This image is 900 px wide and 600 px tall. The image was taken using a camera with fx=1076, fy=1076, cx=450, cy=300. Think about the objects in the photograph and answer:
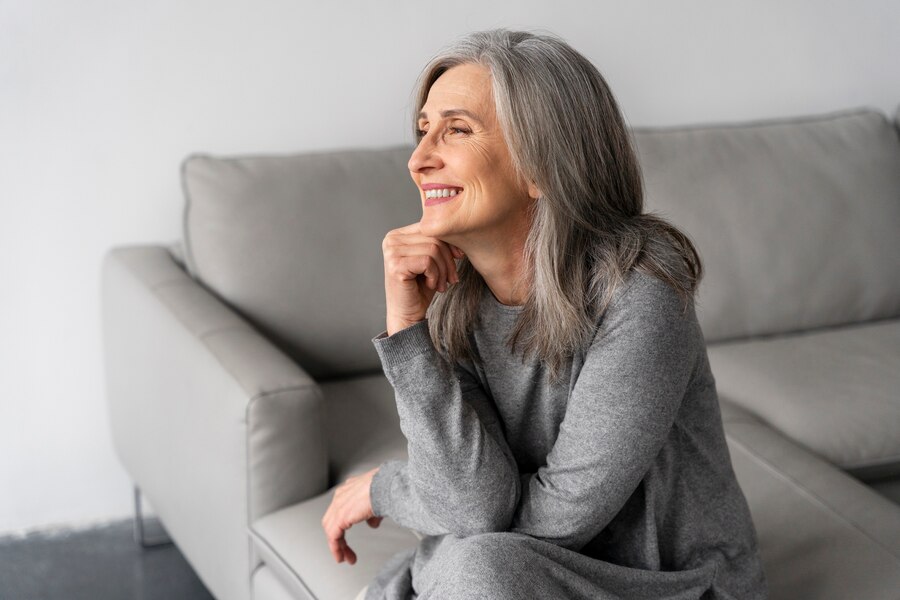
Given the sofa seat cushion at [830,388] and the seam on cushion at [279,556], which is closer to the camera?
the seam on cushion at [279,556]

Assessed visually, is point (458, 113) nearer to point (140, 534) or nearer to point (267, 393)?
point (267, 393)

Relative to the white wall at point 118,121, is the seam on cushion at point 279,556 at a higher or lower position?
lower

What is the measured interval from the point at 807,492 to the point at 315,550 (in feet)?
2.58

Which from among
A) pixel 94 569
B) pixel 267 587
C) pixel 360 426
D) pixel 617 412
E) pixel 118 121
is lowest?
pixel 94 569

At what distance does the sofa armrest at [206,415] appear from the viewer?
64.9 inches

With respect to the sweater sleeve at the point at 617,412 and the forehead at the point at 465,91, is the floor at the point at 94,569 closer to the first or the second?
the sweater sleeve at the point at 617,412

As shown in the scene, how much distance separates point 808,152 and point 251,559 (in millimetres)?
1633

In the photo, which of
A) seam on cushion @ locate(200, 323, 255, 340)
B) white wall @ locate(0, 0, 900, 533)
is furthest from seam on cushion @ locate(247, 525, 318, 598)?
white wall @ locate(0, 0, 900, 533)

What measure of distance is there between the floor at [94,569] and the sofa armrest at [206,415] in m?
0.20

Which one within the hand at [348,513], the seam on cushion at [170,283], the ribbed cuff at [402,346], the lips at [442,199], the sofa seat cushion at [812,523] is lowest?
the sofa seat cushion at [812,523]

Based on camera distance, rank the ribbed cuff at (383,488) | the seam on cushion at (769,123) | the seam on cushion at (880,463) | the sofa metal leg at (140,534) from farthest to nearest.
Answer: the seam on cushion at (769,123) < the sofa metal leg at (140,534) < the seam on cushion at (880,463) < the ribbed cuff at (383,488)

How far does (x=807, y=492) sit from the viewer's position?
1727mm

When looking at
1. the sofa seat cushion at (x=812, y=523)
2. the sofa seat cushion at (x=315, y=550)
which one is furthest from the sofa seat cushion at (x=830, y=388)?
the sofa seat cushion at (x=315, y=550)

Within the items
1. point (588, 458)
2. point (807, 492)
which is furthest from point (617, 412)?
point (807, 492)
